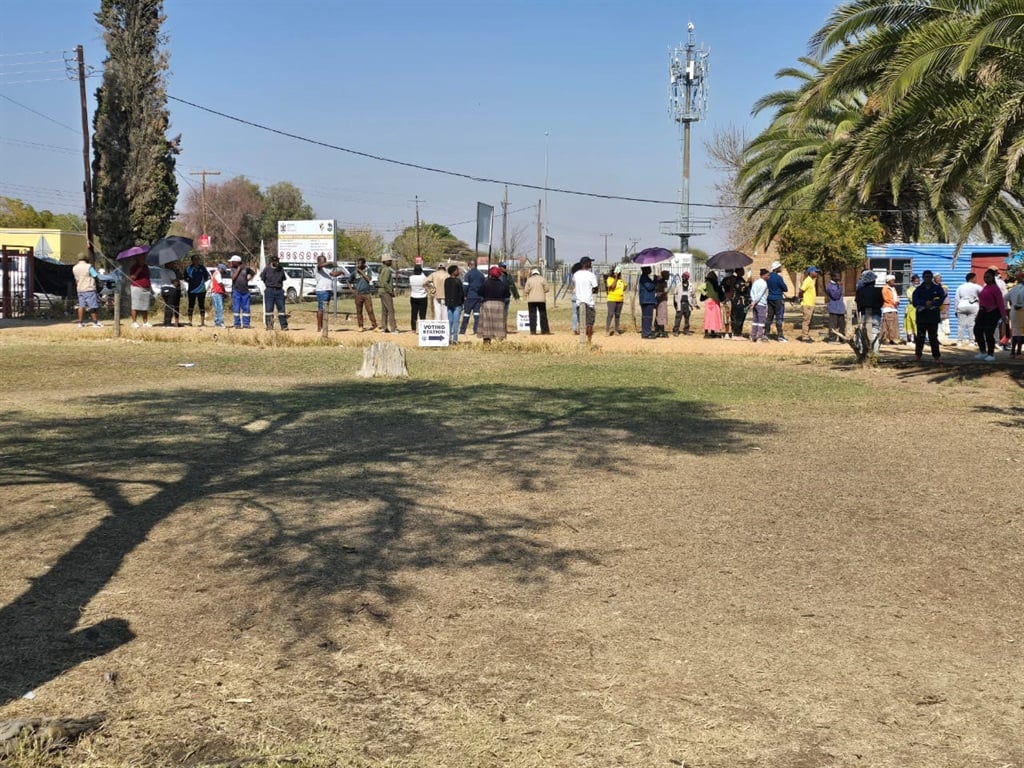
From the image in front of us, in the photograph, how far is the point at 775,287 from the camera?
24.3 m

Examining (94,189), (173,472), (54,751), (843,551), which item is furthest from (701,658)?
(94,189)

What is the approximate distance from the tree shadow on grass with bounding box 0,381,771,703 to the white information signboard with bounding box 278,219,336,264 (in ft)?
53.6

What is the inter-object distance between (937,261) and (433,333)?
480 inches

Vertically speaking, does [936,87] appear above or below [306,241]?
above

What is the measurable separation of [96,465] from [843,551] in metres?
5.66

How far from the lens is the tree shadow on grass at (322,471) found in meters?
5.80

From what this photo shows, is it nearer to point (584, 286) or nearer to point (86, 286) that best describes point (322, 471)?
point (584, 286)

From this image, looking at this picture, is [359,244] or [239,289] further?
[359,244]

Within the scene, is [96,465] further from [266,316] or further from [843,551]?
[266,316]

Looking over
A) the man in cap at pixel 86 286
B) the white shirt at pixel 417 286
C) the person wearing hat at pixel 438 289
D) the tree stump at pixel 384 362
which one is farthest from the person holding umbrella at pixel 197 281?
the tree stump at pixel 384 362

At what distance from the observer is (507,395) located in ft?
46.6

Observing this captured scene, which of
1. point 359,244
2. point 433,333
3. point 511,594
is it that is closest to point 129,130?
point 433,333

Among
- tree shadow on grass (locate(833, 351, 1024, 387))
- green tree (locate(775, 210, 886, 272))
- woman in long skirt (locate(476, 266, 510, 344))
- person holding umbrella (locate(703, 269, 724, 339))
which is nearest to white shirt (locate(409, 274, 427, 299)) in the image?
woman in long skirt (locate(476, 266, 510, 344))

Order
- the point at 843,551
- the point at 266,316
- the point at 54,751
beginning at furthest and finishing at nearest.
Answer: the point at 266,316, the point at 843,551, the point at 54,751
